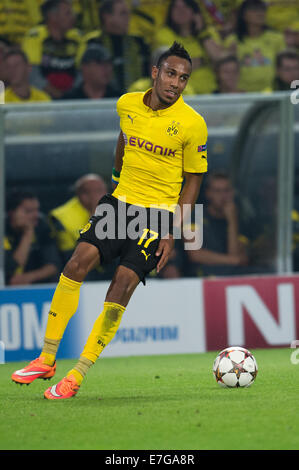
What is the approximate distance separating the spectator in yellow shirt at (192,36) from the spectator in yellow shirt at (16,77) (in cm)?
192

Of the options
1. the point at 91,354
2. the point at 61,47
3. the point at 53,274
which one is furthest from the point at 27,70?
the point at 91,354

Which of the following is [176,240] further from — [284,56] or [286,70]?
[284,56]

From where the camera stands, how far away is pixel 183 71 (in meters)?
5.70

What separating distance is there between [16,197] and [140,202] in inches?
123

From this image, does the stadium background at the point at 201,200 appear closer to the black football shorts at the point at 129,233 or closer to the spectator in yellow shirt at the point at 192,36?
the spectator in yellow shirt at the point at 192,36

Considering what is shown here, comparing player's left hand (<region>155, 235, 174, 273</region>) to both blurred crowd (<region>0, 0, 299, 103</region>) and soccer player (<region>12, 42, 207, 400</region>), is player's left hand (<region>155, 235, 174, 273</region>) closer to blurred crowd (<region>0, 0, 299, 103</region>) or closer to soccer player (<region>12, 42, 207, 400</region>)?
soccer player (<region>12, 42, 207, 400</region>)

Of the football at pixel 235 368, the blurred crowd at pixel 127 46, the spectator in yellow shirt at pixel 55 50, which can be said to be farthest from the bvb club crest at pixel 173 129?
the spectator in yellow shirt at pixel 55 50

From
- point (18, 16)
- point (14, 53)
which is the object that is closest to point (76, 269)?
point (14, 53)

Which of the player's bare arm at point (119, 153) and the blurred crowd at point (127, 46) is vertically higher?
the blurred crowd at point (127, 46)

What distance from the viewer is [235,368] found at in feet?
19.7

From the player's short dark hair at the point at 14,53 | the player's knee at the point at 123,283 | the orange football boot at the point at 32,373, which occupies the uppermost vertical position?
the player's short dark hair at the point at 14,53

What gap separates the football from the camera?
597cm

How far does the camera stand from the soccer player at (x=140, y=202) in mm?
5691
